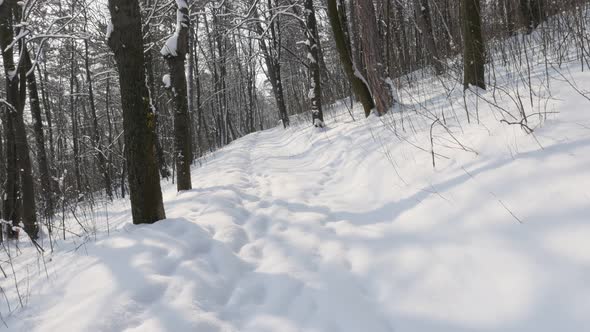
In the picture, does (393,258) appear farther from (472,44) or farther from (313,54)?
(313,54)

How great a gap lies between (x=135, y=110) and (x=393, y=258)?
2895 mm

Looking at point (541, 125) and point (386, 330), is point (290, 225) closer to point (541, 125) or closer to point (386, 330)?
point (386, 330)

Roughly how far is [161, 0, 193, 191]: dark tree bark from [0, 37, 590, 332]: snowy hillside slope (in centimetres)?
207

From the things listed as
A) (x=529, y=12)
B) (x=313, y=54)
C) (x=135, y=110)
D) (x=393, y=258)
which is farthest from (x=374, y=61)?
(x=393, y=258)

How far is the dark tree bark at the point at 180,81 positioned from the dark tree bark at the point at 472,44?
4.35 m

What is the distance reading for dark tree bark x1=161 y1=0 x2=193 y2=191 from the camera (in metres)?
5.39

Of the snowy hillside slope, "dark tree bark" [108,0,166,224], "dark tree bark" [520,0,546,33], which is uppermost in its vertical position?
"dark tree bark" [520,0,546,33]

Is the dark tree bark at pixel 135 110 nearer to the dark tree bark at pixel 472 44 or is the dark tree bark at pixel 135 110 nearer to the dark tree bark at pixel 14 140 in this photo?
the dark tree bark at pixel 14 140

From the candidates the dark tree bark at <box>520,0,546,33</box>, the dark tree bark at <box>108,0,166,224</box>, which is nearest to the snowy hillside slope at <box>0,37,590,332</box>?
the dark tree bark at <box>108,0,166,224</box>

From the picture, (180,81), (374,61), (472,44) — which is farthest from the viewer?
(374,61)

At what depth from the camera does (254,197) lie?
483 centimetres

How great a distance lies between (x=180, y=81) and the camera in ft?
18.5

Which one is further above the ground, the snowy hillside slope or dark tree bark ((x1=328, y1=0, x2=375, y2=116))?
dark tree bark ((x1=328, y1=0, x2=375, y2=116))

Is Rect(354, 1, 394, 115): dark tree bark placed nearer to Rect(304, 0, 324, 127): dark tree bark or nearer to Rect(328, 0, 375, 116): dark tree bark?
Rect(328, 0, 375, 116): dark tree bark
